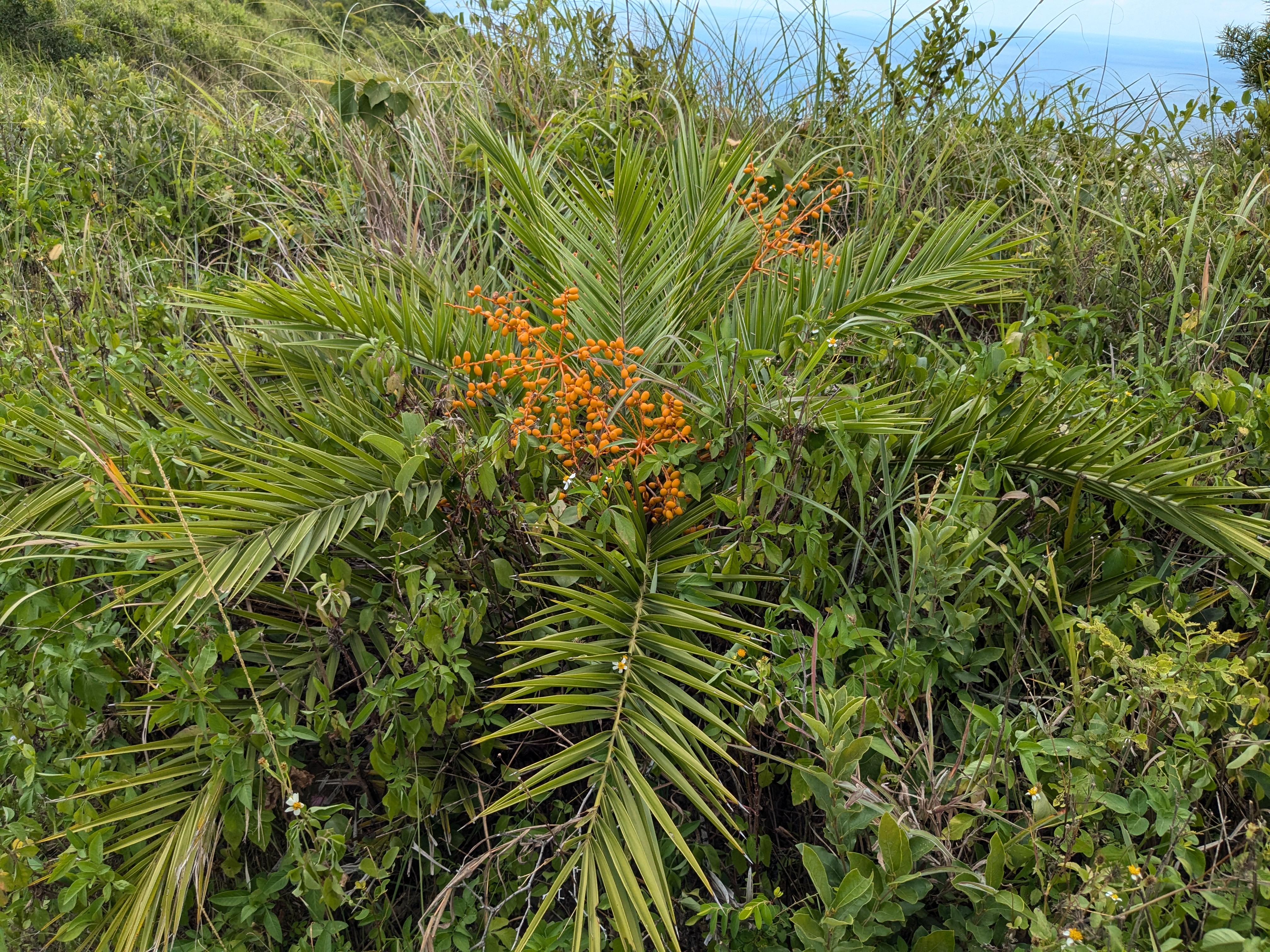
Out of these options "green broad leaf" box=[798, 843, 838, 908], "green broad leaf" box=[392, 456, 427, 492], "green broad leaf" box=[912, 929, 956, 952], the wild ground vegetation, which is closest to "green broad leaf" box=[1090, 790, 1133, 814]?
the wild ground vegetation

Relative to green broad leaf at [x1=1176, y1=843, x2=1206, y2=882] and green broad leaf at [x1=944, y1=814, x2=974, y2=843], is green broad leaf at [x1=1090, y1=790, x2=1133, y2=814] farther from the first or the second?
green broad leaf at [x1=944, y1=814, x2=974, y2=843]

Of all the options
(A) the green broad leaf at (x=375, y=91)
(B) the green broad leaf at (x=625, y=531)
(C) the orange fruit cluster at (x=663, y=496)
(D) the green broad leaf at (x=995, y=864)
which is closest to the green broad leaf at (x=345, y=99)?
(A) the green broad leaf at (x=375, y=91)

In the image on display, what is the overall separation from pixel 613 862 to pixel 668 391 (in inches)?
35.6

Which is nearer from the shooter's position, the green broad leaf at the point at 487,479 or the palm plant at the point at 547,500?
the palm plant at the point at 547,500

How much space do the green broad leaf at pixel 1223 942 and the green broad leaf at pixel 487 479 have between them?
46.7 inches

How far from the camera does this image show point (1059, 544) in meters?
1.84

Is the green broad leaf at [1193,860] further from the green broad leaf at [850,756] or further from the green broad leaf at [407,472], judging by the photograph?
the green broad leaf at [407,472]

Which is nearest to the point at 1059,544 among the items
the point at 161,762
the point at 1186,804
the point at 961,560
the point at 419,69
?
the point at 961,560

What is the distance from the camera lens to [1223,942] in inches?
41.5

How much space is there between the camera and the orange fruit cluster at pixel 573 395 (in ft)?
5.08

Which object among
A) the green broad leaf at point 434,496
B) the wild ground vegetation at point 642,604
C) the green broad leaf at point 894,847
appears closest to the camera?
the green broad leaf at point 894,847

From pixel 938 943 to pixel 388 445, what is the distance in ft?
3.74

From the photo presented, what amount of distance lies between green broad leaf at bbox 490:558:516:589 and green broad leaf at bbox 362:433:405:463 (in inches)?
10.1

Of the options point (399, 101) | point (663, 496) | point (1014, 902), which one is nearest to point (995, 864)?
point (1014, 902)
